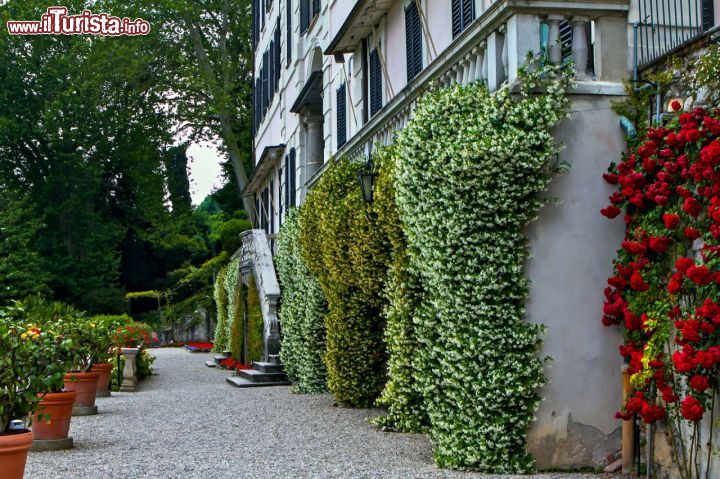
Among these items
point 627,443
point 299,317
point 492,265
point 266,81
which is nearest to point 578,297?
point 492,265

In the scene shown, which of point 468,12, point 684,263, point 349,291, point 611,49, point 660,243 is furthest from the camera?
point 349,291

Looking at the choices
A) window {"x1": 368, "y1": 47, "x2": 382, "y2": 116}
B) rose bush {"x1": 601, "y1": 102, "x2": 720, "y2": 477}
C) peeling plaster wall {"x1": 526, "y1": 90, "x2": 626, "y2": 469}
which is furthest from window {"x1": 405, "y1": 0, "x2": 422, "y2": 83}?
rose bush {"x1": 601, "y1": 102, "x2": 720, "y2": 477}

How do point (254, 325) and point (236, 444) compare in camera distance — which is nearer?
point (236, 444)

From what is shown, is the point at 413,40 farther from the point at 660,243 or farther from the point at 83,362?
the point at 660,243

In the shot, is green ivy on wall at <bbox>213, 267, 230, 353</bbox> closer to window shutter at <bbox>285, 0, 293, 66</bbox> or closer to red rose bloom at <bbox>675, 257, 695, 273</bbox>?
window shutter at <bbox>285, 0, 293, 66</bbox>

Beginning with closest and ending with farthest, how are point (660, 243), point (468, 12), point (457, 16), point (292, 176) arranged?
1. point (660, 243)
2. point (468, 12)
3. point (457, 16)
4. point (292, 176)

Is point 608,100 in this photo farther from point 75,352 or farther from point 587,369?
point 75,352

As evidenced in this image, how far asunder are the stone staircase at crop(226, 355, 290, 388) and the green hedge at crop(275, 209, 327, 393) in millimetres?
439

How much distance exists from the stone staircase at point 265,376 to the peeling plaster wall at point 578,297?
39.3ft

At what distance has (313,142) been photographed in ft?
77.0

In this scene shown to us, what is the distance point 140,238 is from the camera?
49.3 metres

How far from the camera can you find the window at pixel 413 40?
14.1m

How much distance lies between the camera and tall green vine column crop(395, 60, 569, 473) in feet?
27.0

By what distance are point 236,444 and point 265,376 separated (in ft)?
30.1
